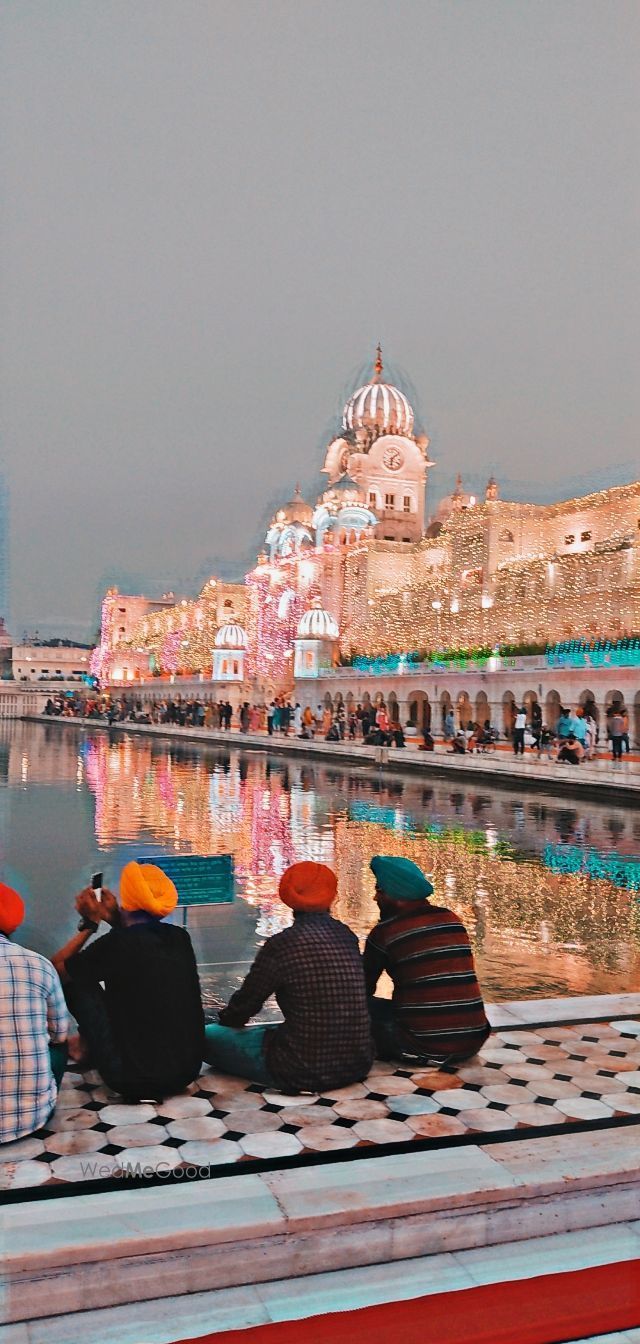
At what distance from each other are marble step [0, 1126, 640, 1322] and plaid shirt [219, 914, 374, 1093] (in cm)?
51

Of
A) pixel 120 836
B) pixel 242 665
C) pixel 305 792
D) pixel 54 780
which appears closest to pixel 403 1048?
pixel 120 836

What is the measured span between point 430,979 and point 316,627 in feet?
120

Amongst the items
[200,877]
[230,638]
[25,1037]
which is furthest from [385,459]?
[25,1037]

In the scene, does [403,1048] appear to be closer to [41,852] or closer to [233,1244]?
[233,1244]

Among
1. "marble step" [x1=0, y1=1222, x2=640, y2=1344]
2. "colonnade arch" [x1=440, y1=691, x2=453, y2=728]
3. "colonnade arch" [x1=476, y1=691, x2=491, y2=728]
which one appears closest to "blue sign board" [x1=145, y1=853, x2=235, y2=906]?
"marble step" [x1=0, y1=1222, x2=640, y2=1344]

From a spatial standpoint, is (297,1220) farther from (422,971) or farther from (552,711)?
(552,711)

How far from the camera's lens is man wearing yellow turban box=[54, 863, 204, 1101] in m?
3.06

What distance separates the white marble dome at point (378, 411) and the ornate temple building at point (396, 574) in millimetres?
76

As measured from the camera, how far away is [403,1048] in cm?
353

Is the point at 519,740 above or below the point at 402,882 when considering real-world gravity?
below

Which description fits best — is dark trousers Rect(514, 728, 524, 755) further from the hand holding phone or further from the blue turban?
the hand holding phone

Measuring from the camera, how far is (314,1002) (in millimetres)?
3150

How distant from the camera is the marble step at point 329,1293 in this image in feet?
7.23

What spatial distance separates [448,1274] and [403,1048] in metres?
1.09
